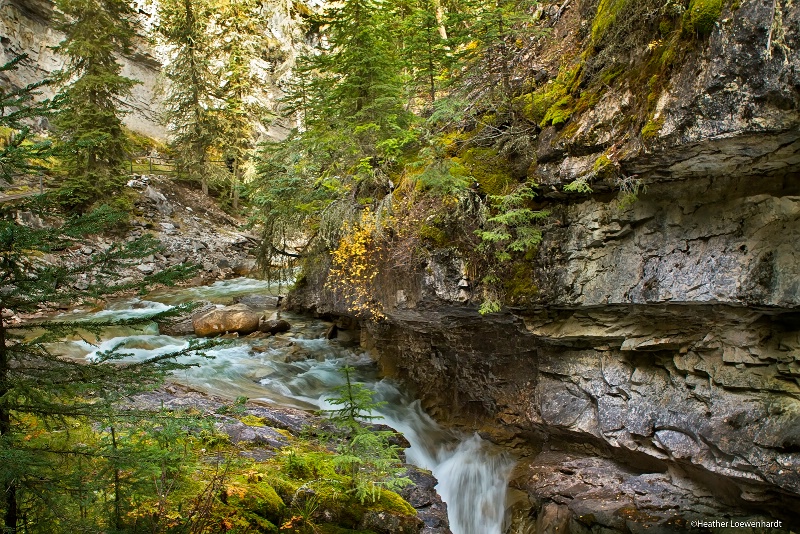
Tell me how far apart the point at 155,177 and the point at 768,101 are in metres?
25.3

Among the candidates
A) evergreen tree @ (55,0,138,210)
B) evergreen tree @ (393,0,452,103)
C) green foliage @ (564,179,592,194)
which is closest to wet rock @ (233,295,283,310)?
evergreen tree @ (55,0,138,210)

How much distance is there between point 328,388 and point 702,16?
28.8 feet

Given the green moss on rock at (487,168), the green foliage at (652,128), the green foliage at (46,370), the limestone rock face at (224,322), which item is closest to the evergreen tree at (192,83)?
the limestone rock face at (224,322)

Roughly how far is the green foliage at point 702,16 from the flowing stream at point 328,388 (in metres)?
6.76

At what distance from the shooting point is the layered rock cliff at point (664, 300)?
489 cm

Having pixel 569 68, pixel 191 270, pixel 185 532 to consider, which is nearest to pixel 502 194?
pixel 569 68

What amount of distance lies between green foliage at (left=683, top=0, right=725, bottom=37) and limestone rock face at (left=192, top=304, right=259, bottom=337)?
11708 millimetres

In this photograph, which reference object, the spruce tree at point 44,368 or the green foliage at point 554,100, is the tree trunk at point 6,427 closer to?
the spruce tree at point 44,368

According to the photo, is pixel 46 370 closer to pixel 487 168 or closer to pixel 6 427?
pixel 6 427

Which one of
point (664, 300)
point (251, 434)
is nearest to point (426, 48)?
point (664, 300)

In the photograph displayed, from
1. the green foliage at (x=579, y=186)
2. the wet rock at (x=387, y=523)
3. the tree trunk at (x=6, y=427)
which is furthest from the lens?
the green foliage at (x=579, y=186)

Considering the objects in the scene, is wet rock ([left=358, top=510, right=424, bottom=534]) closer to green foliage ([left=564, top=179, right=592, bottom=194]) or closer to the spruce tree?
the spruce tree

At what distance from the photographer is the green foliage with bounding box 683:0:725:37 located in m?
4.79

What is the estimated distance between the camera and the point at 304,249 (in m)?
12.3
